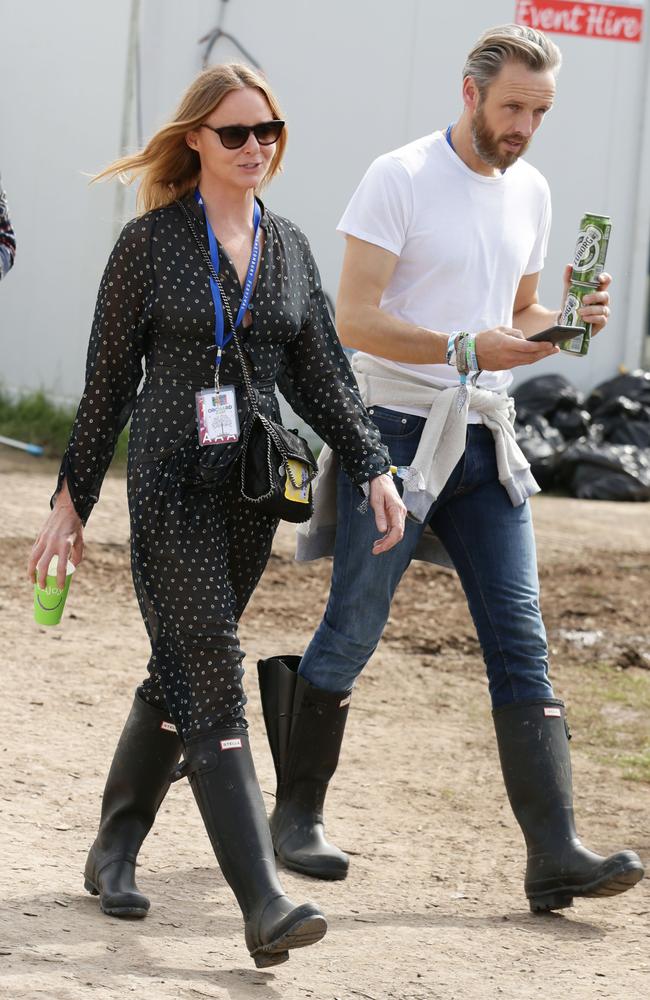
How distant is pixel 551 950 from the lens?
11.6 ft

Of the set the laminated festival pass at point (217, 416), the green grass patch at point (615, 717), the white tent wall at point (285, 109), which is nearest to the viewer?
the laminated festival pass at point (217, 416)

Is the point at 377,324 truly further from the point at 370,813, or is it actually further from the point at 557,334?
the point at 370,813

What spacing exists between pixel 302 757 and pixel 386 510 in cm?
90

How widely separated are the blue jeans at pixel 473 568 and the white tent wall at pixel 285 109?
7443 millimetres

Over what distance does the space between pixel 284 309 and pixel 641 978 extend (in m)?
1.61

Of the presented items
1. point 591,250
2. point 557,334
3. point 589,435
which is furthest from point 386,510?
point 589,435

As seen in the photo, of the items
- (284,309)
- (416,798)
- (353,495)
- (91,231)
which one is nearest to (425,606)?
(416,798)

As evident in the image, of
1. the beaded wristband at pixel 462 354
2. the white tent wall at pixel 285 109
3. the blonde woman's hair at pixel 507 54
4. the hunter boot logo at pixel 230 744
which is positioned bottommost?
the hunter boot logo at pixel 230 744

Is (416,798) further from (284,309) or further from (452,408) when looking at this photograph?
(284,309)

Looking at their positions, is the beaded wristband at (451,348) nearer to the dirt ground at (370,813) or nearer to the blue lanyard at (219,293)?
the blue lanyard at (219,293)

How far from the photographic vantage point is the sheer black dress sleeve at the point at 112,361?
319 cm

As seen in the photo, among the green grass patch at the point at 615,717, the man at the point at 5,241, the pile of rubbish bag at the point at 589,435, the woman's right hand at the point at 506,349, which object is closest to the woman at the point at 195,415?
the woman's right hand at the point at 506,349

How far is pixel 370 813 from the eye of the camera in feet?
15.0

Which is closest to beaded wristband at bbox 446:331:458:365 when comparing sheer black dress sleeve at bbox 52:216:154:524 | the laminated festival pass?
the laminated festival pass
